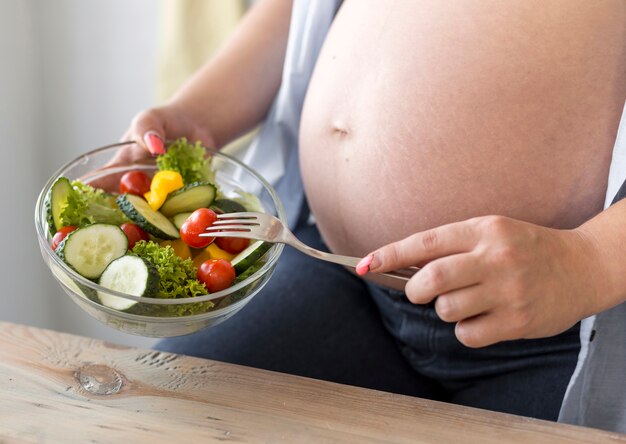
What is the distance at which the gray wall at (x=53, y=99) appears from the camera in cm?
166

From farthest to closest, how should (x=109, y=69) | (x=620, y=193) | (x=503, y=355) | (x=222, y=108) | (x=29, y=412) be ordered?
1. (x=109, y=69)
2. (x=222, y=108)
3. (x=503, y=355)
4. (x=620, y=193)
5. (x=29, y=412)

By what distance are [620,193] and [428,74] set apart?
258mm

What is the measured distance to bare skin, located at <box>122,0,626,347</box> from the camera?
719 millimetres

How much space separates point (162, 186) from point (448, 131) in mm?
350

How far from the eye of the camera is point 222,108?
1124 millimetres

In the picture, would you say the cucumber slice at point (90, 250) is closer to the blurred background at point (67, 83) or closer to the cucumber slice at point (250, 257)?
the cucumber slice at point (250, 257)

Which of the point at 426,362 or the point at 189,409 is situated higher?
the point at 189,409

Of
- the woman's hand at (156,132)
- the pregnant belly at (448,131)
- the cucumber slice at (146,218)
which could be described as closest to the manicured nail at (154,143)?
the woman's hand at (156,132)

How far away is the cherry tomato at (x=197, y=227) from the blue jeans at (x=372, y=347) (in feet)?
0.83

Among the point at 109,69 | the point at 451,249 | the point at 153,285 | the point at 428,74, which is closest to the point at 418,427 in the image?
the point at 451,249

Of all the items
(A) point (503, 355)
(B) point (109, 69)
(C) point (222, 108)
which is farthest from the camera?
(B) point (109, 69)

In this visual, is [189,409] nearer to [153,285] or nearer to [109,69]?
[153,285]

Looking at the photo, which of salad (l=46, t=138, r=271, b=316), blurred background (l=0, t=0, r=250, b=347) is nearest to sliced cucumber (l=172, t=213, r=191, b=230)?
salad (l=46, t=138, r=271, b=316)

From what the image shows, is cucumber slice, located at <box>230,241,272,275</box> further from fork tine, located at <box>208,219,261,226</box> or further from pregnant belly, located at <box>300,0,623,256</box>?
pregnant belly, located at <box>300,0,623,256</box>
